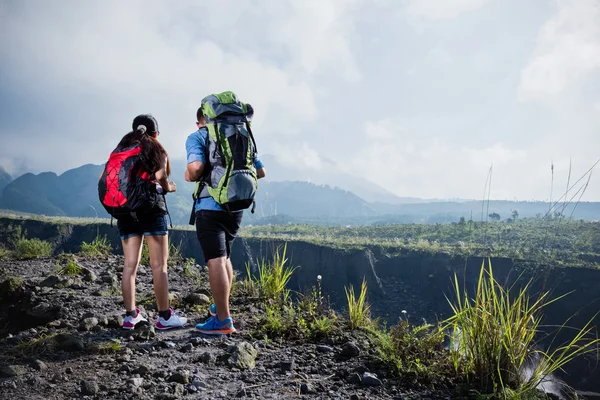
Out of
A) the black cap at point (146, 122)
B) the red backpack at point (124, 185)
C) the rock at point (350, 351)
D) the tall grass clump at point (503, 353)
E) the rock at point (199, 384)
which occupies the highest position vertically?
the black cap at point (146, 122)

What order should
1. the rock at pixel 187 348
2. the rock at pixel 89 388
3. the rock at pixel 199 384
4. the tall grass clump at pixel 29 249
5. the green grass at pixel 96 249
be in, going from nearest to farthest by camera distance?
the rock at pixel 89 388 → the rock at pixel 199 384 → the rock at pixel 187 348 → the green grass at pixel 96 249 → the tall grass clump at pixel 29 249

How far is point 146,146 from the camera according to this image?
2980 millimetres

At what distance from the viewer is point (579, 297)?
3675cm

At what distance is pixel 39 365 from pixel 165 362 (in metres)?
0.75

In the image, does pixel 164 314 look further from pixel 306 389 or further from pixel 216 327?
pixel 306 389

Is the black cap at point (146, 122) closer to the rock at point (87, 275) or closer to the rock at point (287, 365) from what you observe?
the rock at point (287, 365)

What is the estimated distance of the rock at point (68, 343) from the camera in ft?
8.79

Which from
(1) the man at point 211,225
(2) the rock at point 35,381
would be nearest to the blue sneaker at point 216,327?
(1) the man at point 211,225

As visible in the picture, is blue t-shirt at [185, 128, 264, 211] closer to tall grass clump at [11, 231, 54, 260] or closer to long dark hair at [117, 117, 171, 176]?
long dark hair at [117, 117, 171, 176]

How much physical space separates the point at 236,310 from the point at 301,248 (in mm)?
44341

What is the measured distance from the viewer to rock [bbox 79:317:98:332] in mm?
3093

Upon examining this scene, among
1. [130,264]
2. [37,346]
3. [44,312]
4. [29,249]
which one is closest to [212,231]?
[130,264]

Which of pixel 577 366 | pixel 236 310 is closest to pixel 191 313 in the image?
pixel 236 310

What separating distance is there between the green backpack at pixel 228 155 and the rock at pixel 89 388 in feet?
4.50
